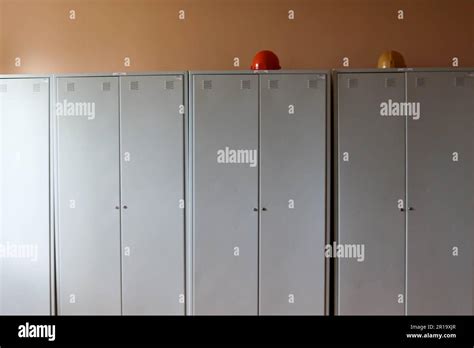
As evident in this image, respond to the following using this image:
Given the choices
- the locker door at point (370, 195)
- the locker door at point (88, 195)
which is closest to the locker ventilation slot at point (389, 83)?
the locker door at point (370, 195)

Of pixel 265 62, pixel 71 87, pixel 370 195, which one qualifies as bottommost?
pixel 370 195

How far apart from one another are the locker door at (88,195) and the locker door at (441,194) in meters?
2.20

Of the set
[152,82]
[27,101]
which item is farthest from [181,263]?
[27,101]

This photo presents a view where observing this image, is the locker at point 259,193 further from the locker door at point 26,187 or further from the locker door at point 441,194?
the locker door at point 26,187

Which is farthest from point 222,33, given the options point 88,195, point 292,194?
point 88,195

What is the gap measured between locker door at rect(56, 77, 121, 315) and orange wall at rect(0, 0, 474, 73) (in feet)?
2.15

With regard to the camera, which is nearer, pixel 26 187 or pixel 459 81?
pixel 459 81

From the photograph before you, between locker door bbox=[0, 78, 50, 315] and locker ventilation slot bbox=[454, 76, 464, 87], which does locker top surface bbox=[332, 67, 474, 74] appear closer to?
locker ventilation slot bbox=[454, 76, 464, 87]

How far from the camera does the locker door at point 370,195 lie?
224cm

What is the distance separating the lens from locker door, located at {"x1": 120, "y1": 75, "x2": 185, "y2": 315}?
2.30 m

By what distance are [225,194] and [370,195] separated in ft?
3.50

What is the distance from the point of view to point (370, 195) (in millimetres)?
2262

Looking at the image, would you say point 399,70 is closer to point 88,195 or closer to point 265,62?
point 265,62

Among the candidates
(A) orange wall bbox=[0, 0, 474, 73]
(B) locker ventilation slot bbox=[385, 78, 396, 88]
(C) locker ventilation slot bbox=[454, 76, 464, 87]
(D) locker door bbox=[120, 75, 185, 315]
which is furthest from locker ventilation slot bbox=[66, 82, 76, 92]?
(C) locker ventilation slot bbox=[454, 76, 464, 87]
